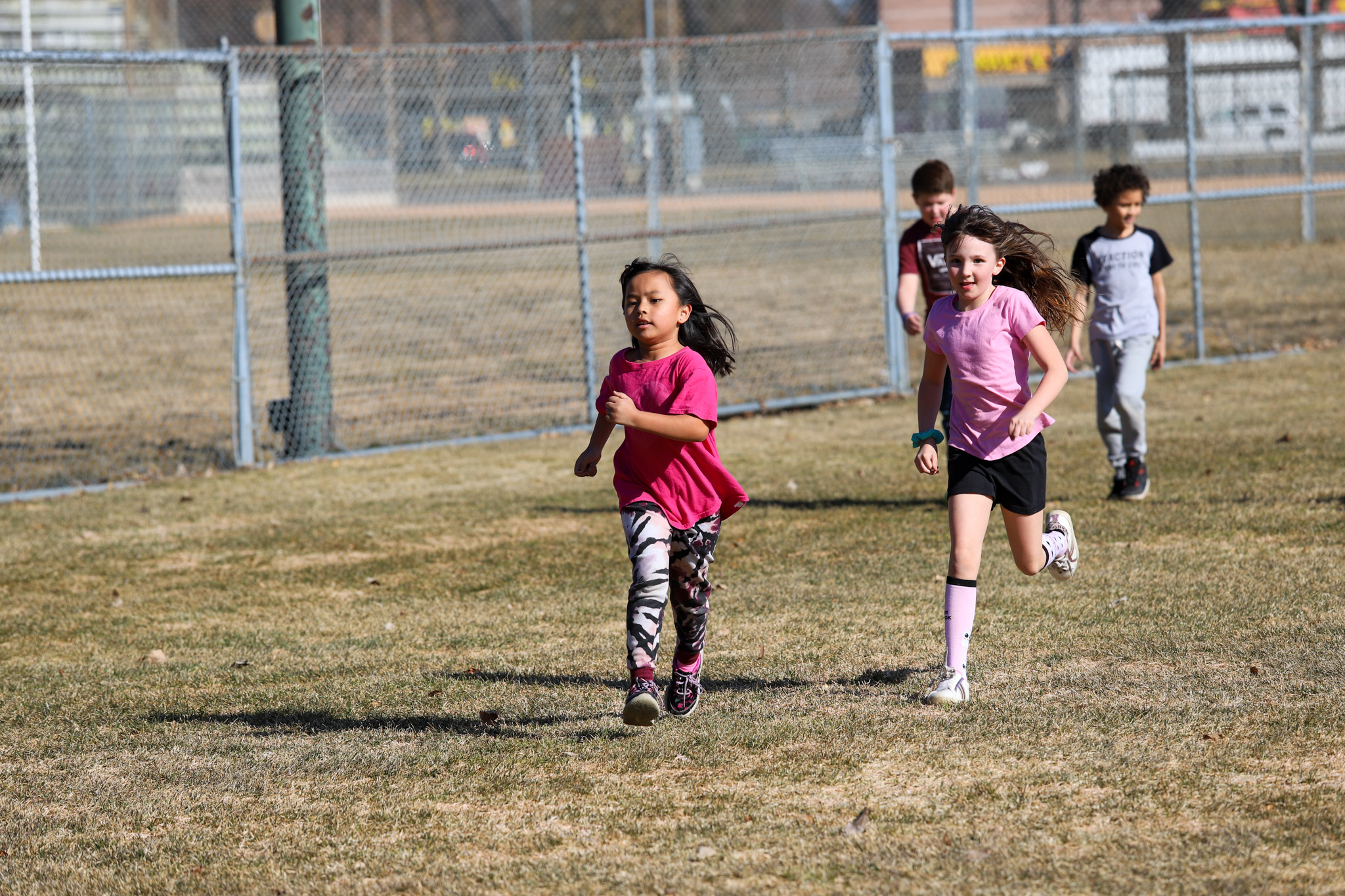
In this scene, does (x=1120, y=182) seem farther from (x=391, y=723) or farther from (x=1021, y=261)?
(x=391, y=723)

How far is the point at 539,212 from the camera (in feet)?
64.8

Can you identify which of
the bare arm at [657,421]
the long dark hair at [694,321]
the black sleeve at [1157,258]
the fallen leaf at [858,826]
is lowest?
the fallen leaf at [858,826]

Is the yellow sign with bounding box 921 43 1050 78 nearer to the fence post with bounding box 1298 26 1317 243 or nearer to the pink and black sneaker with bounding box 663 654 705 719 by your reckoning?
the fence post with bounding box 1298 26 1317 243

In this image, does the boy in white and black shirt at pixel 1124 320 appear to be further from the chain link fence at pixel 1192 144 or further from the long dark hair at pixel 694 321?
the chain link fence at pixel 1192 144

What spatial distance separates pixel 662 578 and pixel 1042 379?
1295 mm

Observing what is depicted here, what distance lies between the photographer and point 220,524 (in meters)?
8.13

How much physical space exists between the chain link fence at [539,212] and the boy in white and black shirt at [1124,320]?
3332 mm

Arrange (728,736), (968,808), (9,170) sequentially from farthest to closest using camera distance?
1. (9,170)
2. (728,736)
3. (968,808)

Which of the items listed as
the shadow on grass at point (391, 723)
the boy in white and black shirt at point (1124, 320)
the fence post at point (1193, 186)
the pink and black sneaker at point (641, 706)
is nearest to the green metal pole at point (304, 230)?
the boy in white and black shirt at point (1124, 320)

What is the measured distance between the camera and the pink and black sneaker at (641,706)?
13.9 feet

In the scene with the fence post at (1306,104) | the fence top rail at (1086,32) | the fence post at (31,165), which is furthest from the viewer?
the fence post at (1306,104)

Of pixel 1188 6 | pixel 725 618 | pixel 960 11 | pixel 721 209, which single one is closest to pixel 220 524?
pixel 725 618

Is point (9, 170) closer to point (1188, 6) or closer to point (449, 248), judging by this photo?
point (449, 248)

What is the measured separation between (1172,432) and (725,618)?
4.72 m
